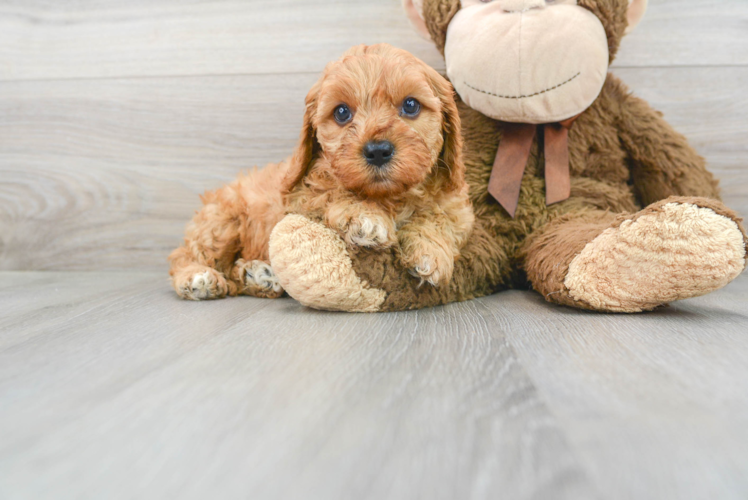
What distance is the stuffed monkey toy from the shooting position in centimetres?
97

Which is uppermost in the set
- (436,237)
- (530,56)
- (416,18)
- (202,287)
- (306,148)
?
(416,18)

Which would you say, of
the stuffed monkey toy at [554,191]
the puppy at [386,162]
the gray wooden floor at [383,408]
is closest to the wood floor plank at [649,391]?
the gray wooden floor at [383,408]

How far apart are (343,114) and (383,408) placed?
0.65 m

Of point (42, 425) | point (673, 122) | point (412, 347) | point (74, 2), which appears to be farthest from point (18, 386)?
point (673, 122)

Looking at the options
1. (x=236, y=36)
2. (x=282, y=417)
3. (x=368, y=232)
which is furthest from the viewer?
A: (x=236, y=36)

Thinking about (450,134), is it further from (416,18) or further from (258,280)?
(258,280)

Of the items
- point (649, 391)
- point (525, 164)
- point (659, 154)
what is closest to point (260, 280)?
point (525, 164)

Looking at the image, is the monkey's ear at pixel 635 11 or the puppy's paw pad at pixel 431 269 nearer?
the puppy's paw pad at pixel 431 269

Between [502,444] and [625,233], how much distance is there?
63 cm

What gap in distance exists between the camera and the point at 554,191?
1.38 m

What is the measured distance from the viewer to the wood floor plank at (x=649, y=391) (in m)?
0.50

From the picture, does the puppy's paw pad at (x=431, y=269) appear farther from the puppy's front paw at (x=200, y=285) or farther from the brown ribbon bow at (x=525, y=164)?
the puppy's front paw at (x=200, y=285)

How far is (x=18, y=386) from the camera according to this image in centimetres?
75

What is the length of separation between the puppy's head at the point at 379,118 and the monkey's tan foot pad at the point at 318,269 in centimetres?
13
